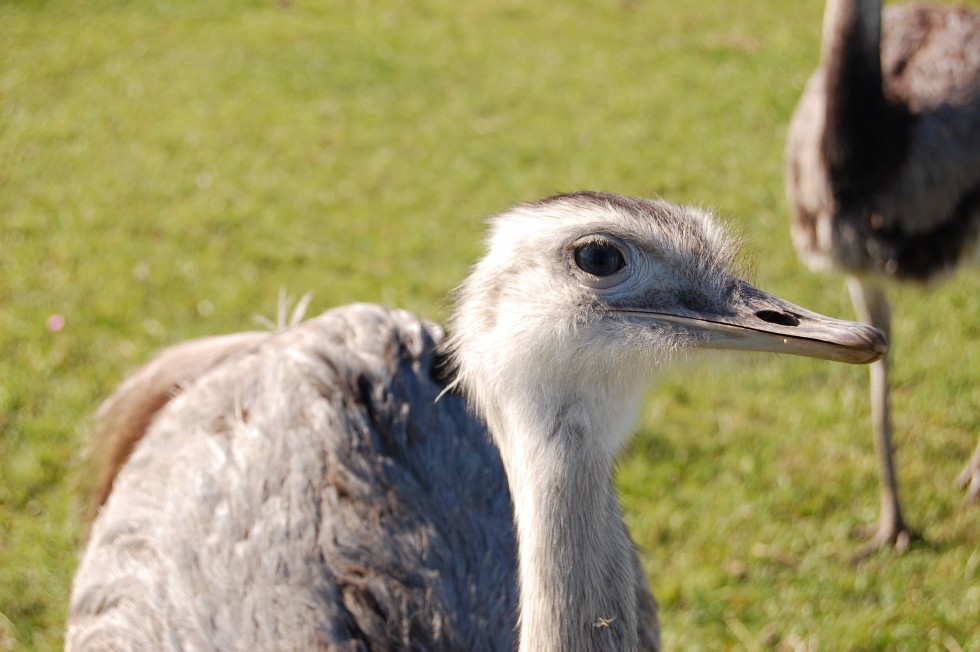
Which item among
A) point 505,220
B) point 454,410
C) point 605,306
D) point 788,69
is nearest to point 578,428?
point 605,306

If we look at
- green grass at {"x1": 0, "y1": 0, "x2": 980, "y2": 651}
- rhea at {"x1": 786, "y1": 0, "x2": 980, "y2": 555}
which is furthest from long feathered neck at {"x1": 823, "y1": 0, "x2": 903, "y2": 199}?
green grass at {"x1": 0, "y1": 0, "x2": 980, "y2": 651}

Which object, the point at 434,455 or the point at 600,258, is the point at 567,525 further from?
the point at 434,455

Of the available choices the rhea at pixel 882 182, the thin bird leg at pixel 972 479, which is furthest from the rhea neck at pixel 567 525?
the thin bird leg at pixel 972 479

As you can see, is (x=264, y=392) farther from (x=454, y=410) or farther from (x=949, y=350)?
(x=949, y=350)

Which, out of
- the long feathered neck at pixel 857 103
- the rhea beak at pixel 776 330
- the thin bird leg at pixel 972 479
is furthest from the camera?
the thin bird leg at pixel 972 479

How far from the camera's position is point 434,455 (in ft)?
8.38

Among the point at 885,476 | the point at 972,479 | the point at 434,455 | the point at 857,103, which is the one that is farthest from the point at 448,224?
the point at 434,455

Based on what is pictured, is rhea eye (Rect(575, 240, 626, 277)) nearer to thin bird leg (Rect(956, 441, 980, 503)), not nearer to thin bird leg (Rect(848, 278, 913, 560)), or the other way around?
thin bird leg (Rect(848, 278, 913, 560))

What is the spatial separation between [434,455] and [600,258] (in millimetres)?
984

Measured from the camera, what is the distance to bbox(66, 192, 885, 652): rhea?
5.64ft

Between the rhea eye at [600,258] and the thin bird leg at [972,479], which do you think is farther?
the thin bird leg at [972,479]

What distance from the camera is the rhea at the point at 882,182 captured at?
3.39 meters

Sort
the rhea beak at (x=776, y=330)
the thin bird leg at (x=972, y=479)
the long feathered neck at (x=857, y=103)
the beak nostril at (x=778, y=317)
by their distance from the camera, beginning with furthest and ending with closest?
1. the thin bird leg at (x=972, y=479)
2. the long feathered neck at (x=857, y=103)
3. the beak nostril at (x=778, y=317)
4. the rhea beak at (x=776, y=330)

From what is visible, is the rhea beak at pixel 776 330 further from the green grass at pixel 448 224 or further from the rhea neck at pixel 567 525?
the rhea neck at pixel 567 525
